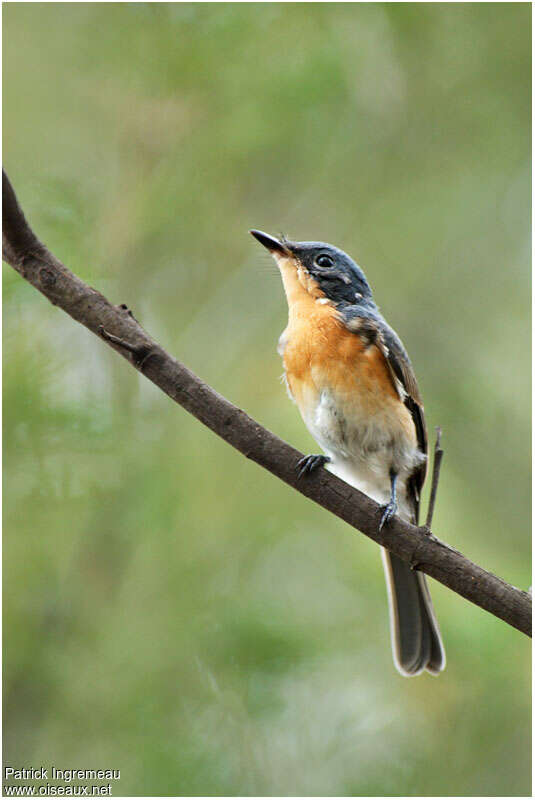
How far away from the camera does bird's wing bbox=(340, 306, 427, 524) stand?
3191 mm

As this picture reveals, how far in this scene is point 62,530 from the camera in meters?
3.67

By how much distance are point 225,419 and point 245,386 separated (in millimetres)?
1533

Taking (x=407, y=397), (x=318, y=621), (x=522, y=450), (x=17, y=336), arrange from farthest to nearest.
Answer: (x=522, y=450) → (x=17, y=336) → (x=318, y=621) → (x=407, y=397)

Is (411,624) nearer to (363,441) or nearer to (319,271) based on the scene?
(363,441)

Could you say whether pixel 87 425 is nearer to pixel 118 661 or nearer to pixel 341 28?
pixel 118 661

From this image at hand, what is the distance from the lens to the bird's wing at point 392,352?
3191mm

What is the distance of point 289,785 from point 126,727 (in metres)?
0.72

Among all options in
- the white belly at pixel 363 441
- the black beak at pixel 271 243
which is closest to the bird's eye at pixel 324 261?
the black beak at pixel 271 243

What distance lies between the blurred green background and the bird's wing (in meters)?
0.61

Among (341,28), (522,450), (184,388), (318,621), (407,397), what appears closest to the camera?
(184,388)

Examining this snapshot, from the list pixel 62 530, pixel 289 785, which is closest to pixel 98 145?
pixel 62 530

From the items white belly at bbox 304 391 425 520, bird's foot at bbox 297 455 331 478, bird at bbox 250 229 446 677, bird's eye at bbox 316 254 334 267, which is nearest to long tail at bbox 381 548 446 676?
bird at bbox 250 229 446 677

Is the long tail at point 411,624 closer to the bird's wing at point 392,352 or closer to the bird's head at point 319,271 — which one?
the bird's wing at point 392,352

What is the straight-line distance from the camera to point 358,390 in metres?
3.15
